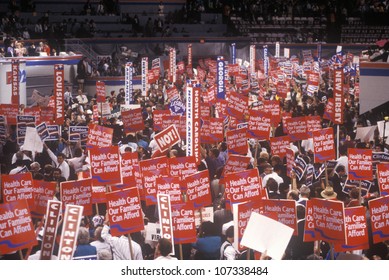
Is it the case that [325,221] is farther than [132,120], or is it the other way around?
[132,120]

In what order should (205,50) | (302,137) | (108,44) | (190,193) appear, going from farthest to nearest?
(205,50) < (108,44) < (302,137) < (190,193)

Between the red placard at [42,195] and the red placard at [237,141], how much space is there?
13.6 ft

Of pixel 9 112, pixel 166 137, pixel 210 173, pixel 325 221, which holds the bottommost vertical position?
pixel 210 173

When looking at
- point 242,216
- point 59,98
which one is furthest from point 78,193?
point 59,98

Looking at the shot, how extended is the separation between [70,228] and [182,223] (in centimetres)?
159

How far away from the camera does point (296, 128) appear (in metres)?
14.0

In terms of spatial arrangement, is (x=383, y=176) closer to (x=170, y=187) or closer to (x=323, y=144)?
(x=323, y=144)

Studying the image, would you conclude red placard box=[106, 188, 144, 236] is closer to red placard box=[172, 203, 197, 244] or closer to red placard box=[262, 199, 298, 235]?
red placard box=[172, 203, 197, 244]

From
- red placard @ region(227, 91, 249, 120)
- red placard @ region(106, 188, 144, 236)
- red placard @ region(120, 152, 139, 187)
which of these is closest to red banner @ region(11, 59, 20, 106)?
red placard @ region(227, 91, 249, 120)
